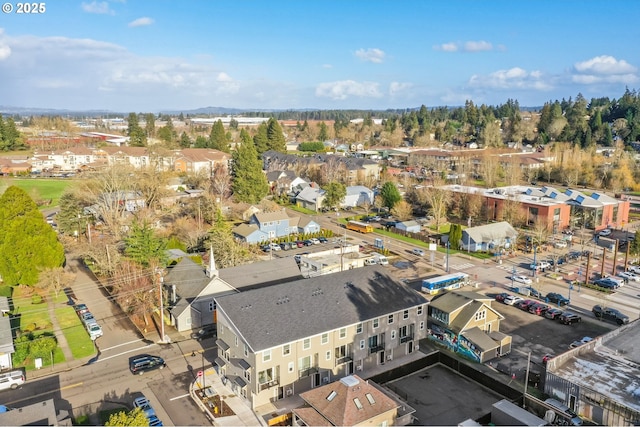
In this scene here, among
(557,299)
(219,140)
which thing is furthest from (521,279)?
(219,140)

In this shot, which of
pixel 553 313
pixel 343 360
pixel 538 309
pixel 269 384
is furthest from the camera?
pixel 538 309

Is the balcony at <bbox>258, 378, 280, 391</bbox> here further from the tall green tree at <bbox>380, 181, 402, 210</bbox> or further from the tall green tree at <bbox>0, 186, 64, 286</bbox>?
the tall green tree at <bbox>380, 181, 402, 210</bbox>

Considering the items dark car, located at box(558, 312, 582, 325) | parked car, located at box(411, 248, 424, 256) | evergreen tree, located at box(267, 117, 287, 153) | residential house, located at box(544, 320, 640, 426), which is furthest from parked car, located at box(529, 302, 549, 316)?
evergreen tree, located at box(267, 117, 287, 153)

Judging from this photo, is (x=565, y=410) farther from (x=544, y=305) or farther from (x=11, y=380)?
(x=11, y=380)

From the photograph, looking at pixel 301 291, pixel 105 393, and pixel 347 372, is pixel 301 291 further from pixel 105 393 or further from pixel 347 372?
pixel 105 393

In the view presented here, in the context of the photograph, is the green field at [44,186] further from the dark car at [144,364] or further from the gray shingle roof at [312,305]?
the gray shingle roof at [312,305]
